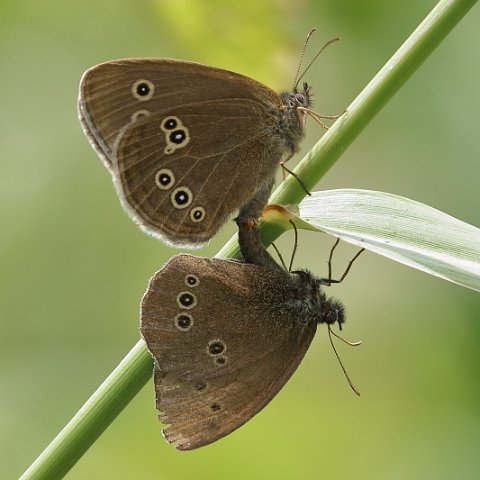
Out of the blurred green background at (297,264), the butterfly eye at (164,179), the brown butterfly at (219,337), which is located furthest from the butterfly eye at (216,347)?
the blurred green background at (297,264)

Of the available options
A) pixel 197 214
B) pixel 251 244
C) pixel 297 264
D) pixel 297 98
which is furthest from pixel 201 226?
pixel 297 264

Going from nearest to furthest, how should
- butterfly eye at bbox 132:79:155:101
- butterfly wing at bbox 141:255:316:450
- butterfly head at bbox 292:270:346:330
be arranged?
butterfly wing at bbox 141:255:316:450 → butterfly eye at bbox 132:79:155:101 → butterfly head at bbox 292:270:346:330

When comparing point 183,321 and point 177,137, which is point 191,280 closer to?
point 183,321

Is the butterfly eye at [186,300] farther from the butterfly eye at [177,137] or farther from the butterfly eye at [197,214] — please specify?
the butterfly eye at [177,137]

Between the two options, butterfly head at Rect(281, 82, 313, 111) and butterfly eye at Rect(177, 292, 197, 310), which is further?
butterfly head at Rect(281, 82, 313, 111)

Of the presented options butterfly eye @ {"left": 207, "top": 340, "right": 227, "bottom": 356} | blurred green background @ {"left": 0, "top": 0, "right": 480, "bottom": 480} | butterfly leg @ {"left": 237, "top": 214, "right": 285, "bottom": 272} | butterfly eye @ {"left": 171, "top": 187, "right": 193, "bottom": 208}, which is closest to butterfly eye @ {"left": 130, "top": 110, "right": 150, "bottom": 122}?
butterfly eye @ {"left": 171, "top": 187, "right": 193, "bottom": 208}

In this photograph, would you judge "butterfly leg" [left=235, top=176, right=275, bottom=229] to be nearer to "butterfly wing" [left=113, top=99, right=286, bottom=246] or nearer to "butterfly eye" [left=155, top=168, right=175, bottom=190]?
"butterfly wing" [left=113, top=99, right=286, bottom=246]

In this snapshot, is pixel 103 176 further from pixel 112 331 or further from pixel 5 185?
pixel 112 331
